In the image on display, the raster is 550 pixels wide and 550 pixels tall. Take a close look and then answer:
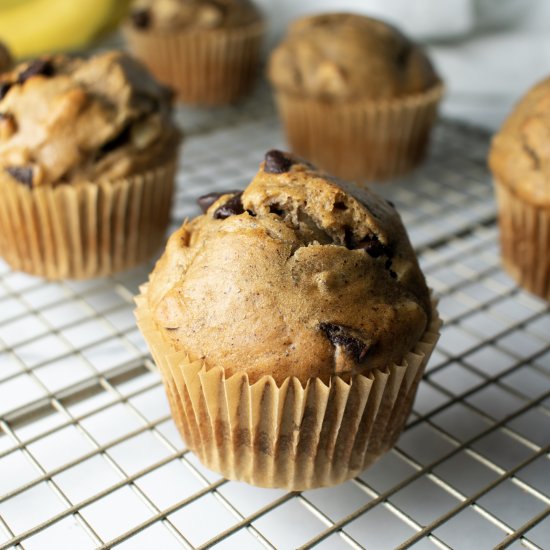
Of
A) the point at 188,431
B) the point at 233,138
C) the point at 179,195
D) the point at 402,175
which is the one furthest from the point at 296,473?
the point at 233,138

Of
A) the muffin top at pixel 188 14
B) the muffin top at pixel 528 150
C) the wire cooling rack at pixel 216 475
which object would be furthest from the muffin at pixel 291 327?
the muffin top at pixel 188 14

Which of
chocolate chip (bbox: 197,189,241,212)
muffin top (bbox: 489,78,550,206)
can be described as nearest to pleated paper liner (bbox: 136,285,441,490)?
chocolate chip (bbox: 197,189,241,212)

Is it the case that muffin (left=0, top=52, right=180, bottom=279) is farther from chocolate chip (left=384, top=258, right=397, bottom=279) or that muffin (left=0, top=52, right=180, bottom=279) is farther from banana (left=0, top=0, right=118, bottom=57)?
banana (left=0, top=0, right=118, bottom=57)

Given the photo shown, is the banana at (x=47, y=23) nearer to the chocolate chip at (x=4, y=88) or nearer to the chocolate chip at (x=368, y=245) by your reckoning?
the chocolate chip at (x=4, y=88)

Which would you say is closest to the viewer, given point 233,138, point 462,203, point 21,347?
point 21,347

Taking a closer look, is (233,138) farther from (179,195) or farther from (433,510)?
(433,510)

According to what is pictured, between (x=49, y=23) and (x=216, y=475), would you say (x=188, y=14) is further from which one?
(x=216, y=475)
